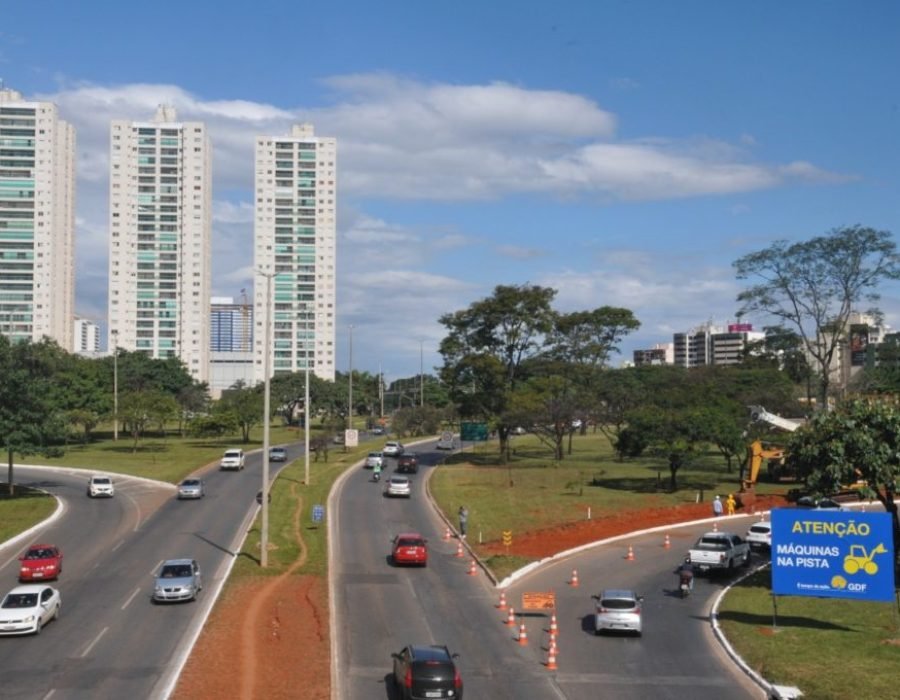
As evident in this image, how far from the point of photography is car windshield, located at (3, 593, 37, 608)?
30.0 meters

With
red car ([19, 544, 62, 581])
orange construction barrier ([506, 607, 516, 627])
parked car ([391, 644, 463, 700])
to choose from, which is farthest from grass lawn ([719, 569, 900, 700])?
red car ([19, 544, 62, 581])

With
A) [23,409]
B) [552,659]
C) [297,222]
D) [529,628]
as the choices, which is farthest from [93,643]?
[297,222]

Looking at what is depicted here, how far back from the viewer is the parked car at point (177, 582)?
34438mm

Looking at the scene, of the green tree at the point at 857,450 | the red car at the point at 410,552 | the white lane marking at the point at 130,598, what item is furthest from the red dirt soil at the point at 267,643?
the green tree at the point at 857,450

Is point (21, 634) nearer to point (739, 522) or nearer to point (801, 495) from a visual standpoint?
point (739, 522)

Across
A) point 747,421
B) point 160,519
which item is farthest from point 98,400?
point 747,421

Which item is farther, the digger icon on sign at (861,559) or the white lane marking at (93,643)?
the digger icon on sign at (861,559)

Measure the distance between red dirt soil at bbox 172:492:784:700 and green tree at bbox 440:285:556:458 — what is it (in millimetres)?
39126

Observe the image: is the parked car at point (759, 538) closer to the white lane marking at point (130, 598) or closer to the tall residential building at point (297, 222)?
the white lane marking at point (130, 598)

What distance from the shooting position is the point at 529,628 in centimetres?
3130

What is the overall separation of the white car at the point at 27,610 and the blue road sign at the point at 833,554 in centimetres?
2223

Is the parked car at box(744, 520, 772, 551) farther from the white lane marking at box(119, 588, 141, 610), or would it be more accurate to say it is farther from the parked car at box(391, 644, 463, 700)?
the parked car at box(391, 644, 463, 700)

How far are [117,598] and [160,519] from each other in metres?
20.7

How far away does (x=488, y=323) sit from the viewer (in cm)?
8656
